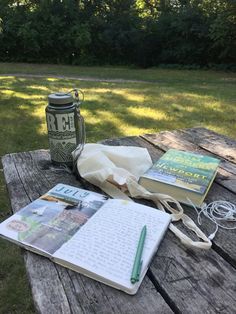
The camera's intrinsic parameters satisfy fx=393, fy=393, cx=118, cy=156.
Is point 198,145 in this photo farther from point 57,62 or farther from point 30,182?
point 57,62

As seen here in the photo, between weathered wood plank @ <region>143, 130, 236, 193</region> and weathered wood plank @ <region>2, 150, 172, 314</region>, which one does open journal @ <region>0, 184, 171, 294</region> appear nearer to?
weathered wood plank @ <region>2, 150, 172, 314</region>

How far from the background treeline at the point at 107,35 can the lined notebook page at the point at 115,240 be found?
13346 mm

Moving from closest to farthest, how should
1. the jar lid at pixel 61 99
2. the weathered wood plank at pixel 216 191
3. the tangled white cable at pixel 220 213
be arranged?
1. the weathered wood plank at pixel 216 191
2. the tangled white cable at pixel 220 213
3. the jar lid at pixel 61 99

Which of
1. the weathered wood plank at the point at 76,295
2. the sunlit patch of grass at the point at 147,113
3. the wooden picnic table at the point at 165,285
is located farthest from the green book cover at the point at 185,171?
the sunlit patch of grass at the point at 147,113

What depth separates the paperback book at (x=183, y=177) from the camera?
4.26 feet

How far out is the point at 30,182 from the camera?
4.96 ft

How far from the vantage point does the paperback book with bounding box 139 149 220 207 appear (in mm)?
1298

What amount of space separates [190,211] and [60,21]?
15.0 meters

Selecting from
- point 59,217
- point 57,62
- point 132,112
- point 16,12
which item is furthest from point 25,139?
point 16,12

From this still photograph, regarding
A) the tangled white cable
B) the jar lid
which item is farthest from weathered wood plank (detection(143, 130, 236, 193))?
the jar lid

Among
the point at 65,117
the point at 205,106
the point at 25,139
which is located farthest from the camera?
the point at 205,106

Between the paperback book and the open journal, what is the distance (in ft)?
0.45

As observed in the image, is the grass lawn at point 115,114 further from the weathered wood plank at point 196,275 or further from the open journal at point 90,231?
the weathered wood plank at point 196,275

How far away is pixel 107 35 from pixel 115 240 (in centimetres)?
1463
